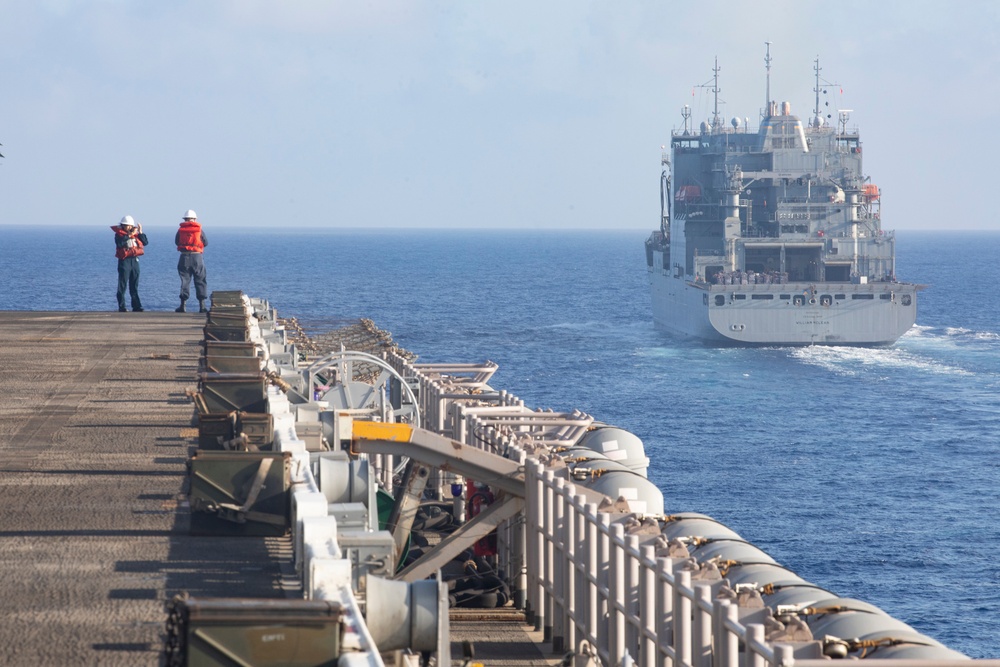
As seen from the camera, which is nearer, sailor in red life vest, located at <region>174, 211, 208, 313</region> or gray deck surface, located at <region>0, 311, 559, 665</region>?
gray deck surface, located at <region>0, 311, 559, 665</region>

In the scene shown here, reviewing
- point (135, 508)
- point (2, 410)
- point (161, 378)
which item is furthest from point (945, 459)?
point (135, 508)

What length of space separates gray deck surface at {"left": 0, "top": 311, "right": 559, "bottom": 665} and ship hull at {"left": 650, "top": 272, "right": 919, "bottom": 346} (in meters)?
69.8

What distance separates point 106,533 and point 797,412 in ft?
188

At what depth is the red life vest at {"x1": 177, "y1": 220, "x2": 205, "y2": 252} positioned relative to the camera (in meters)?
33.7

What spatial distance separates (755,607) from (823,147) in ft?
294

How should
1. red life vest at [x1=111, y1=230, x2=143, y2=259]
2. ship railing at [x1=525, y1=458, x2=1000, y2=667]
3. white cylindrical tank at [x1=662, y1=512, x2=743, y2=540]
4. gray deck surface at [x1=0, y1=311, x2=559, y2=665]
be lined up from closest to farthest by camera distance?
gray deck surface at [x1=0, y1=311, x2=559, y2=665], ship railing at [x1=525, y1=458, x2=1000, y2=667], white cylindrical tank at [x1=662, y1=512, x2=743, y2=540], red life vest at [x1=111, y1=230, x2=143, y2=259]

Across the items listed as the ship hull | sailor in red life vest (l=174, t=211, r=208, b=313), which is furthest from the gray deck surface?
the ship hull

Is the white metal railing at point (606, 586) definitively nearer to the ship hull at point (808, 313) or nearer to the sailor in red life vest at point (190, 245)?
the sailor in red life vest at point (190, 245)

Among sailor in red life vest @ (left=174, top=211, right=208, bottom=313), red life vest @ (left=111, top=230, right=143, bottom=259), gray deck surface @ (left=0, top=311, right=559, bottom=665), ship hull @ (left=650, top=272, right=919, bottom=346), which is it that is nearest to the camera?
gray deck surface @ (left=0, top=311, right=559, bottom=665)

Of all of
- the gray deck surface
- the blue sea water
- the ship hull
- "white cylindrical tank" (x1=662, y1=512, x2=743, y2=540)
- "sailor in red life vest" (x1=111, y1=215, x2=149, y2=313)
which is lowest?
the blue sea water

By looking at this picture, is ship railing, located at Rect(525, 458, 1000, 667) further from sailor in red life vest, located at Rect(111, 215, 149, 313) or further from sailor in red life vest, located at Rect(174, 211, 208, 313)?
sailor in red life vest, located at Rect(111, 215, 149, 313)

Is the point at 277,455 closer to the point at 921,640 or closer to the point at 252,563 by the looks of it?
the point at 252,563

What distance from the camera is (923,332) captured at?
100 m

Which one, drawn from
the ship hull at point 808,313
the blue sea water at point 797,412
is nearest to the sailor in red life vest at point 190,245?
the blue sea water at point 797,412
